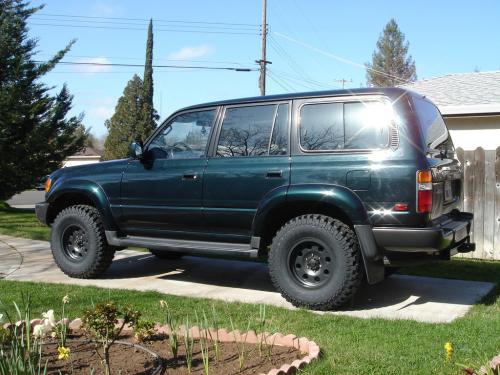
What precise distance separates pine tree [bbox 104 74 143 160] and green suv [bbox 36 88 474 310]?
45496 millimetres

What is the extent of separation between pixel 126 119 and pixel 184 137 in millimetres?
47197

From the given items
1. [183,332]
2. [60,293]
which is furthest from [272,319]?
[60,293]

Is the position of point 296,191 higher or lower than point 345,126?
lower

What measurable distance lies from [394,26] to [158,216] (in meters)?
63.8

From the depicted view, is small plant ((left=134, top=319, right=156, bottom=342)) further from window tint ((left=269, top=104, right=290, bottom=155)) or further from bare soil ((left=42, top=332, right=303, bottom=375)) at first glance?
A: window tint ((left=269, top=104, right=290, bottom=155))

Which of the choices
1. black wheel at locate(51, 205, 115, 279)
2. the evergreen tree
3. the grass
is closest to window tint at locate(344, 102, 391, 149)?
black wheel at locate(51, 205, 115, 279)

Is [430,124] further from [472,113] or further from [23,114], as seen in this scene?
[23,114]

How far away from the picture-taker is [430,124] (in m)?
5.55

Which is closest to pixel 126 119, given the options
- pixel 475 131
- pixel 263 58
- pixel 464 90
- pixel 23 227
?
pixel 263 58

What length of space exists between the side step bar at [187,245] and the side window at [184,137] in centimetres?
96

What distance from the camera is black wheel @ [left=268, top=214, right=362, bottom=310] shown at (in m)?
5.18

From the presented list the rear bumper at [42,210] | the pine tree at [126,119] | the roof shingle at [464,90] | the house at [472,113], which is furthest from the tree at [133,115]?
the rear bumper at [42,210]

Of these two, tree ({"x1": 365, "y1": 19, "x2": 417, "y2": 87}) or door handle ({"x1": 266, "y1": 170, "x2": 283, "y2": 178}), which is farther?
tree ({"x1": 365, "y1": 19, "x2": 417, "y2": 87})

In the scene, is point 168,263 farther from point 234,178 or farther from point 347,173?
point 347,173
